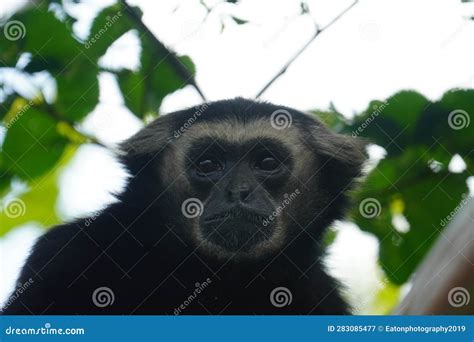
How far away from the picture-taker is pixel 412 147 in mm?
5223

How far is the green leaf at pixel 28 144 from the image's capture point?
5129mm

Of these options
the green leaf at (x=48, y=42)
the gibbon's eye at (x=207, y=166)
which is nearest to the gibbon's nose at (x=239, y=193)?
the gibbon's eye at (x=207, y=166)

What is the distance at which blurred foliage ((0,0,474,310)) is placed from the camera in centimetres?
519

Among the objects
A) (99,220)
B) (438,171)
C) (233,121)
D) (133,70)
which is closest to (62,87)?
(133,70)

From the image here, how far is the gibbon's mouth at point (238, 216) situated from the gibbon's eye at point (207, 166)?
1.58 feet

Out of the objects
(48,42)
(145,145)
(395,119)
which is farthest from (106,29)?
(395,119)

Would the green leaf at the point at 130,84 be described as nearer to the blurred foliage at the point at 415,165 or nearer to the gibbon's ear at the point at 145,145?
the gibbon's ear at the point at 145,145

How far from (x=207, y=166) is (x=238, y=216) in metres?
0.67

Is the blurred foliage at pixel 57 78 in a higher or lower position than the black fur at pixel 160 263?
higher

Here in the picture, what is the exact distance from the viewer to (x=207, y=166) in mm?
5766

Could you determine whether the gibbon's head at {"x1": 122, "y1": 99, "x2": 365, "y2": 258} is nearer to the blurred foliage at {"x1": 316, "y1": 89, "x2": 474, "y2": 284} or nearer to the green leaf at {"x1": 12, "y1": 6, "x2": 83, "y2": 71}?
the blurred foliage at {"x1": 316, "y1": 89, "x2": 474, "y2": 284}

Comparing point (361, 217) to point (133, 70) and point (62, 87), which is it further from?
point (62, 87)
